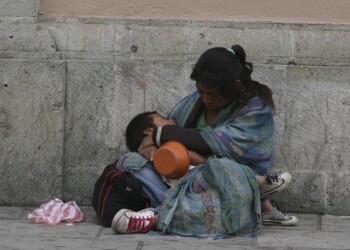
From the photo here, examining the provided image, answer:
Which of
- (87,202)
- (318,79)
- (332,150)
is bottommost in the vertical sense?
(87,202)

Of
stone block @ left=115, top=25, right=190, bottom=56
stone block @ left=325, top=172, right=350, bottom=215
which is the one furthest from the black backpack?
stone block @ left=325, top=172, right=350, bottom=215

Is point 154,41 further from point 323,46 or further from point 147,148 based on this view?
point 323,46

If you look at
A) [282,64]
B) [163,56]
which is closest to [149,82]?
[163,56]

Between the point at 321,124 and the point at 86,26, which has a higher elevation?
the point at 86,26

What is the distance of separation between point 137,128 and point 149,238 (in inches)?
28.7

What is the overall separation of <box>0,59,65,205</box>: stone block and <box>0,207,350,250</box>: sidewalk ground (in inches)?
12.2

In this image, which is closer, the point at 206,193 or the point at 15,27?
the point at 206,193

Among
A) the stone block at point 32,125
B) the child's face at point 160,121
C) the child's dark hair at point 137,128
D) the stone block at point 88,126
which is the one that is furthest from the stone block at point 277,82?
the stone block at point 32,125

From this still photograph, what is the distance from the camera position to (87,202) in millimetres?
6820

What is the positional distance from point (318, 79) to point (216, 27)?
2.24 feet

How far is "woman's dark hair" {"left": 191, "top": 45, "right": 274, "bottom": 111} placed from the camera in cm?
611

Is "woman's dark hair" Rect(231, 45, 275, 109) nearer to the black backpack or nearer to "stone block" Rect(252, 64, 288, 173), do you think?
"stone block" Rect(252, 64, 288, 173)

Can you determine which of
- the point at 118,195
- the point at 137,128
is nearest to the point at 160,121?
the point at 137,128

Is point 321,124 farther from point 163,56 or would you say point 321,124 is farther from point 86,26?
point 86,26
